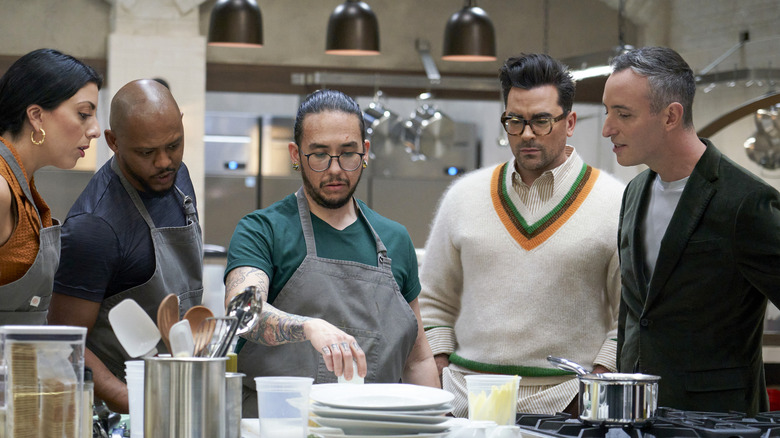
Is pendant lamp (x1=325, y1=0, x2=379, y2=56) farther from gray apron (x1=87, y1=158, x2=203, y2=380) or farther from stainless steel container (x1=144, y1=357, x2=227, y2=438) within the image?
stainless steel container (x1=144, y1=357, x2=227, y2=438)

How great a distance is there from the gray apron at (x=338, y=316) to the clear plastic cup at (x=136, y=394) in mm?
566

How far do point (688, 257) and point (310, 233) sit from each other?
3.08ft

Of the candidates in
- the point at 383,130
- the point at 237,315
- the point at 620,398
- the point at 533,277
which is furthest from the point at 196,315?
the point at 383,130

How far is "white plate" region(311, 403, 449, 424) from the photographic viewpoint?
1.50m

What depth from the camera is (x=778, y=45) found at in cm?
709

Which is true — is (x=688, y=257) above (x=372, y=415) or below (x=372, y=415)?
above

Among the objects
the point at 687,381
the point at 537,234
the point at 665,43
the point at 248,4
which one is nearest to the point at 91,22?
the point at 248,4

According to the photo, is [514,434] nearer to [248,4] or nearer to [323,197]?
[323,197]

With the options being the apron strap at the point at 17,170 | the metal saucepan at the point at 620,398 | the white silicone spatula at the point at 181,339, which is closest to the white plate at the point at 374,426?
the white silicone spatula at the point at 181,339

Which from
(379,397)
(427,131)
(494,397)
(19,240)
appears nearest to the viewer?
(379,397)

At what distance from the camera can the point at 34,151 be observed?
6.88 feet

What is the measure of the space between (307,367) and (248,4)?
3.54 metres

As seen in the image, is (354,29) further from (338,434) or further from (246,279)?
(338,434)

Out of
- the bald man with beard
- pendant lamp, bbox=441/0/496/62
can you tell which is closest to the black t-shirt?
the bald man with beard
